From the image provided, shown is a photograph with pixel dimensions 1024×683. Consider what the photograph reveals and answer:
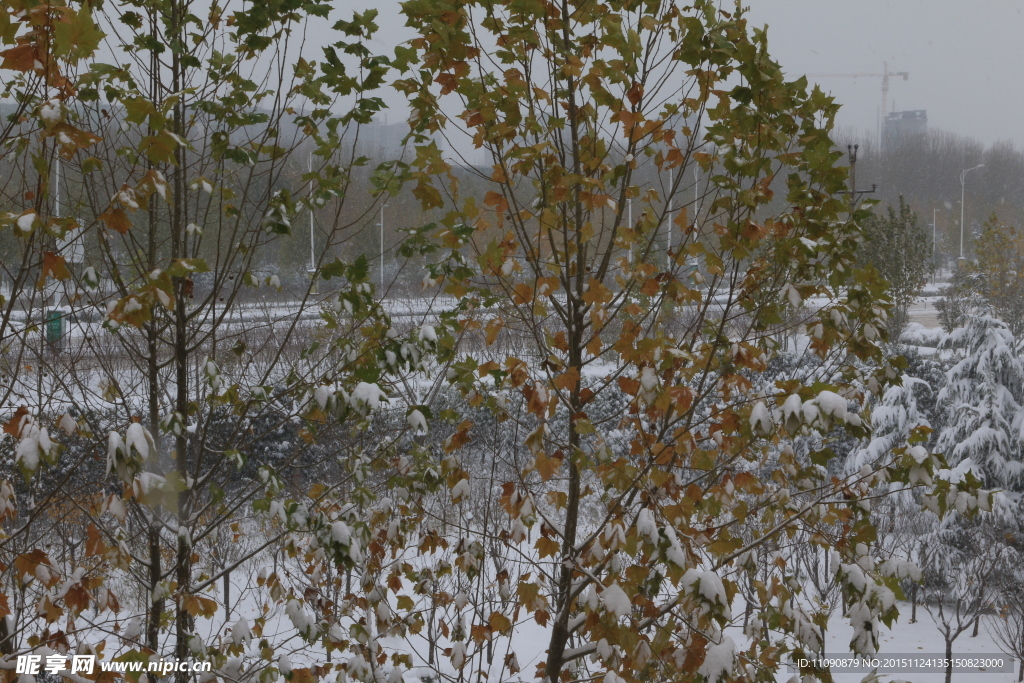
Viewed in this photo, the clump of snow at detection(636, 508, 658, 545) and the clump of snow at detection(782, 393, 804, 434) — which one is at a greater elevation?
the clump of snow at detection(782, 393, 804, 434)

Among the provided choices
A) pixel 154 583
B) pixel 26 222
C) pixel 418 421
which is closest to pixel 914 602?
pixel 418 421

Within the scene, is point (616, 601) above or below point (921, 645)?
above

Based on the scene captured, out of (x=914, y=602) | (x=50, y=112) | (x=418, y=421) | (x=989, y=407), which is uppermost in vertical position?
(x=50, y=112)

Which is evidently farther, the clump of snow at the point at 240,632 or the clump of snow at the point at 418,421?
the clump of snow at the point at 240,632

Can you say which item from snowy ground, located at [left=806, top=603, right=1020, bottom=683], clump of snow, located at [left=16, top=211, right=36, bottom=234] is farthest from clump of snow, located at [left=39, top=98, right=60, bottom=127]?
snowy ground, located at [left=806, top=603, right=1020, bottom=683]

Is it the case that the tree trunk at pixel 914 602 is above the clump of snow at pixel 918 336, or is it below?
below

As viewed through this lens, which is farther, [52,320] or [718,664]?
[52,320]

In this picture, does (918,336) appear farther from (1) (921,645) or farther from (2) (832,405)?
(2) (832,405)

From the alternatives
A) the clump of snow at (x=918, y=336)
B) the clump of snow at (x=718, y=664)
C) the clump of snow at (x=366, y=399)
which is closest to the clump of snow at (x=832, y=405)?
the clump of snow at (x=718, y=664)

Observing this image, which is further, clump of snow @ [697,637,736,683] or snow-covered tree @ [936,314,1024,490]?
snow-covered tree @ [936,314,1024,490]

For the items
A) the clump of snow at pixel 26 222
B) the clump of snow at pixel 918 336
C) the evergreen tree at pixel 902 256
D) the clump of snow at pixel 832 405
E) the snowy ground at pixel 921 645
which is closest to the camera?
the clump of snow at pixel 26 222

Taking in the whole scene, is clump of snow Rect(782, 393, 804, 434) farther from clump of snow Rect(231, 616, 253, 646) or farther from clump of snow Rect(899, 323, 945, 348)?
clump of snow Rect(899, 323, 945, 348)

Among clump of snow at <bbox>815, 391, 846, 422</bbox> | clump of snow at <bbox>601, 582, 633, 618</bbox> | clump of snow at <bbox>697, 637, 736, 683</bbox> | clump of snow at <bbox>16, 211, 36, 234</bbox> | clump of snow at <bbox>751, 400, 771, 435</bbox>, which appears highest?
clump of snow at <bbox>16, 211, 36, 234</bbox>

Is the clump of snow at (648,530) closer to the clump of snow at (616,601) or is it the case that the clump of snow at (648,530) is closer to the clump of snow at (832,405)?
the clump of snow at (616,601)
